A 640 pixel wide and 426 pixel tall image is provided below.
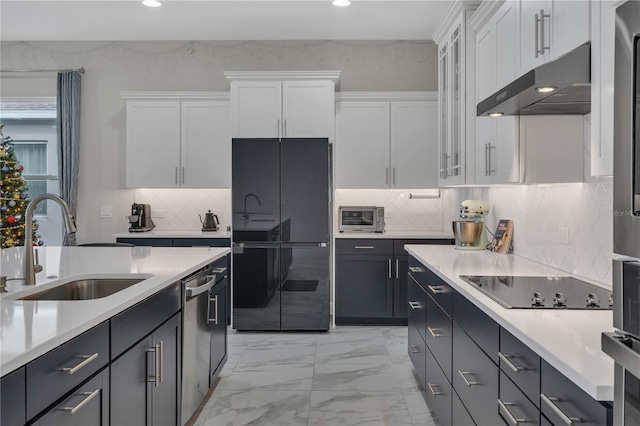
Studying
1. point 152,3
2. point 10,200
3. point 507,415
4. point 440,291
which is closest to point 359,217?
point 440,291

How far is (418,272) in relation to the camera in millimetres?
3260

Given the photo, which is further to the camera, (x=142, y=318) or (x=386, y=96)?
(x=386, y=96)

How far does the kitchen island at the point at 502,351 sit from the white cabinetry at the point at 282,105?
2041mm

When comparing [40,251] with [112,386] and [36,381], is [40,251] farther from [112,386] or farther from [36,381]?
[36,381]

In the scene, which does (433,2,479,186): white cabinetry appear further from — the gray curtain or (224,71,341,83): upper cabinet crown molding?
the gray curtain

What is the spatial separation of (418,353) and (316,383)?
714 millimetres

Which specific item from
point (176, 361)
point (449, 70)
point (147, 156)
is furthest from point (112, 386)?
point (147, 156)

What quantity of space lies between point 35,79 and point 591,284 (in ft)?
18.4

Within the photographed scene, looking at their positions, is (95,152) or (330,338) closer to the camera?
(330,338)

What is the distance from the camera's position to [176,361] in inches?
93.8

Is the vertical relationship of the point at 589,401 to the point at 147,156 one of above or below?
below

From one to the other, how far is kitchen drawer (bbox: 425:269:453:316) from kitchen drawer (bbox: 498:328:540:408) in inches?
29.3

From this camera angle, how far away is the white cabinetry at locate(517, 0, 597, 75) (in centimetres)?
184

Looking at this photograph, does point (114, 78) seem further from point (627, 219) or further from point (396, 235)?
point (627, 219)
